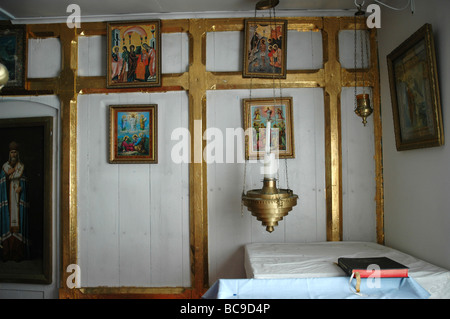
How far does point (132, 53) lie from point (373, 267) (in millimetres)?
2596

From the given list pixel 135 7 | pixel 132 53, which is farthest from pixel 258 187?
pixel 135 7

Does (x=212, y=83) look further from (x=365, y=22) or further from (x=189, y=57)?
(x=365, y=22)

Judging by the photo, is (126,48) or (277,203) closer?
(277,203)

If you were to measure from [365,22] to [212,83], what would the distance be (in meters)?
1.51

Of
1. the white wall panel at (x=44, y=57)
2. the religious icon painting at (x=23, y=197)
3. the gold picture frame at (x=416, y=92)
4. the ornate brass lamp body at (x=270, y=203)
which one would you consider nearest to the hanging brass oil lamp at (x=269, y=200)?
the ornate brass lamp body at (x=270, y=203)

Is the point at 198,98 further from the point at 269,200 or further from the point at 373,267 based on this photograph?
the point at 373,267

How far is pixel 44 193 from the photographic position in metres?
2.84

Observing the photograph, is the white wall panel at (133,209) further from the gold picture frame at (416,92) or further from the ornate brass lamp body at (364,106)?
the gold picture frame at (416,92)

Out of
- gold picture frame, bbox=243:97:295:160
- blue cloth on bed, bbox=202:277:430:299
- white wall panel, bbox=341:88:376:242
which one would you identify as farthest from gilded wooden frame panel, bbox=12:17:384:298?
blue cloth on bed, bbox=202:277:430:299

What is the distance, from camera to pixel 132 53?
279cm

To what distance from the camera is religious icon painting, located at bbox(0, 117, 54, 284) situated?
9.46 feet

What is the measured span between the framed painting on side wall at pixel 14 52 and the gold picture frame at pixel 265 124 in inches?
85.4
